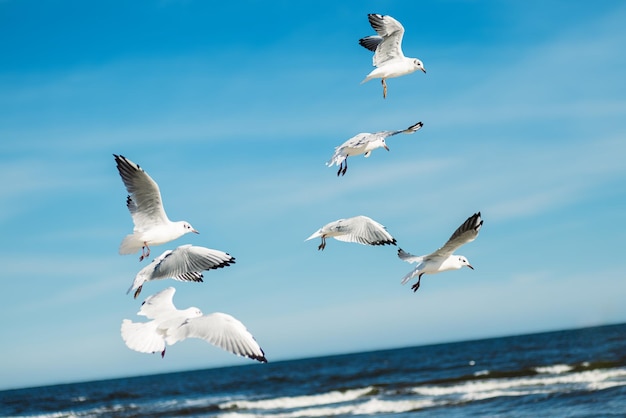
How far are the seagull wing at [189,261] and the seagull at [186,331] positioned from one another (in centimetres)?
43

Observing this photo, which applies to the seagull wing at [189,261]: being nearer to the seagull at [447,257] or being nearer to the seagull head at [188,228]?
the seagull head at [188,228]

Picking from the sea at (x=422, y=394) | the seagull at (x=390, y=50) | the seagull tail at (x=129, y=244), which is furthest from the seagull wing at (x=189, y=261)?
the sea at (x=422, y=394)

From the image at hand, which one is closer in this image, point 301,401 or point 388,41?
point 388,41

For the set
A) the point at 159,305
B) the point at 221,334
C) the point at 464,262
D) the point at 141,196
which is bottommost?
the point at 221,334

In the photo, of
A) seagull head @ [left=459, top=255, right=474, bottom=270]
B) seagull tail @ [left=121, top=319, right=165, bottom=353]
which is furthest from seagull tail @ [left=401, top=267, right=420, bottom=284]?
seagull tail @ [left=121, top=319, right=165, bottom=353]

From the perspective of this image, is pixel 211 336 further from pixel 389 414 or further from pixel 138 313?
pixel 389 414

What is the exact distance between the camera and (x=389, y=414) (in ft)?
71.2

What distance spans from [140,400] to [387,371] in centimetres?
1218

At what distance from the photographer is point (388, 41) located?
11.0m

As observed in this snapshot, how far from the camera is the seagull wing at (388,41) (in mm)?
11016

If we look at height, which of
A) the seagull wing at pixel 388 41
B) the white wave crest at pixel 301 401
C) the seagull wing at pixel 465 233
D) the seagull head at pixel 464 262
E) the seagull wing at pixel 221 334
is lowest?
the white wave crest at pixel 301 401

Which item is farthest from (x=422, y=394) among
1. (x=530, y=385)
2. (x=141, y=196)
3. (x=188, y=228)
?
(x=141, y=196)

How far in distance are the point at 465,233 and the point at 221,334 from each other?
246cm

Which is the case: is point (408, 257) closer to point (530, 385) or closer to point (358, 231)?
point (358, 231)
